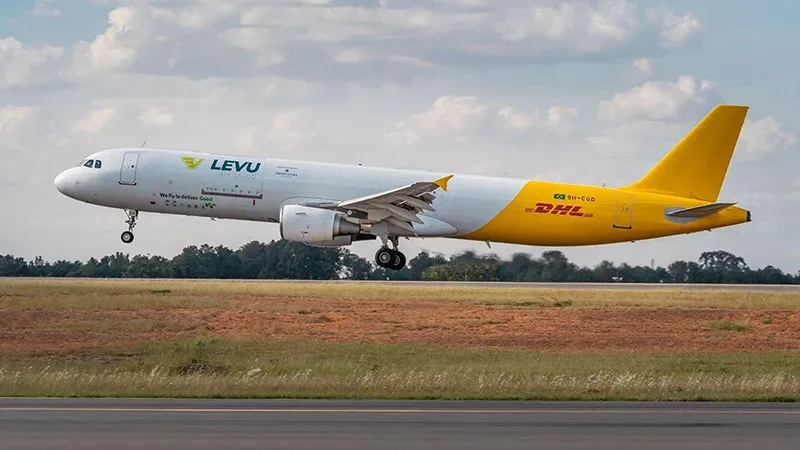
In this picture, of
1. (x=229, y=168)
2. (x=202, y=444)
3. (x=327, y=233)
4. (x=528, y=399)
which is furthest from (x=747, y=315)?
(x=202, y=444)

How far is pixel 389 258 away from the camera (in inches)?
1746

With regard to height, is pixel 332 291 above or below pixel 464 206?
below

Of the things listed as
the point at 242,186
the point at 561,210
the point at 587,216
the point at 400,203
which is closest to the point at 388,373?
the point at 400,203

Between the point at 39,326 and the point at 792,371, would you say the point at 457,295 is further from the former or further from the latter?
the point at 792,371

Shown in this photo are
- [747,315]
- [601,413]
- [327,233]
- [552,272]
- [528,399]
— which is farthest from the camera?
[552,272]

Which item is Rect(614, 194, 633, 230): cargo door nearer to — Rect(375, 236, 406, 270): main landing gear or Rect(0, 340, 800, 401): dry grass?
Rect(375, 236, 406, 270): main landing gear

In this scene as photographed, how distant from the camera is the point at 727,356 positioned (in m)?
30.1

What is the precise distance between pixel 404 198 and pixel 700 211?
10458 mm

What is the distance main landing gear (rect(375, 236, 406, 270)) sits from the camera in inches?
1746

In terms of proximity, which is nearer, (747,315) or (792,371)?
(792,371)

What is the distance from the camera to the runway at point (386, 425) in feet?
46.7

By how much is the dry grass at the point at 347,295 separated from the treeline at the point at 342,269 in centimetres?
535

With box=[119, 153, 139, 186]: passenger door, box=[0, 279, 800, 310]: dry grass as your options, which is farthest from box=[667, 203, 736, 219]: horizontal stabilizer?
box=[119, 153, 139, 186]: passenger door

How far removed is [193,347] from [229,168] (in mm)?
15636
